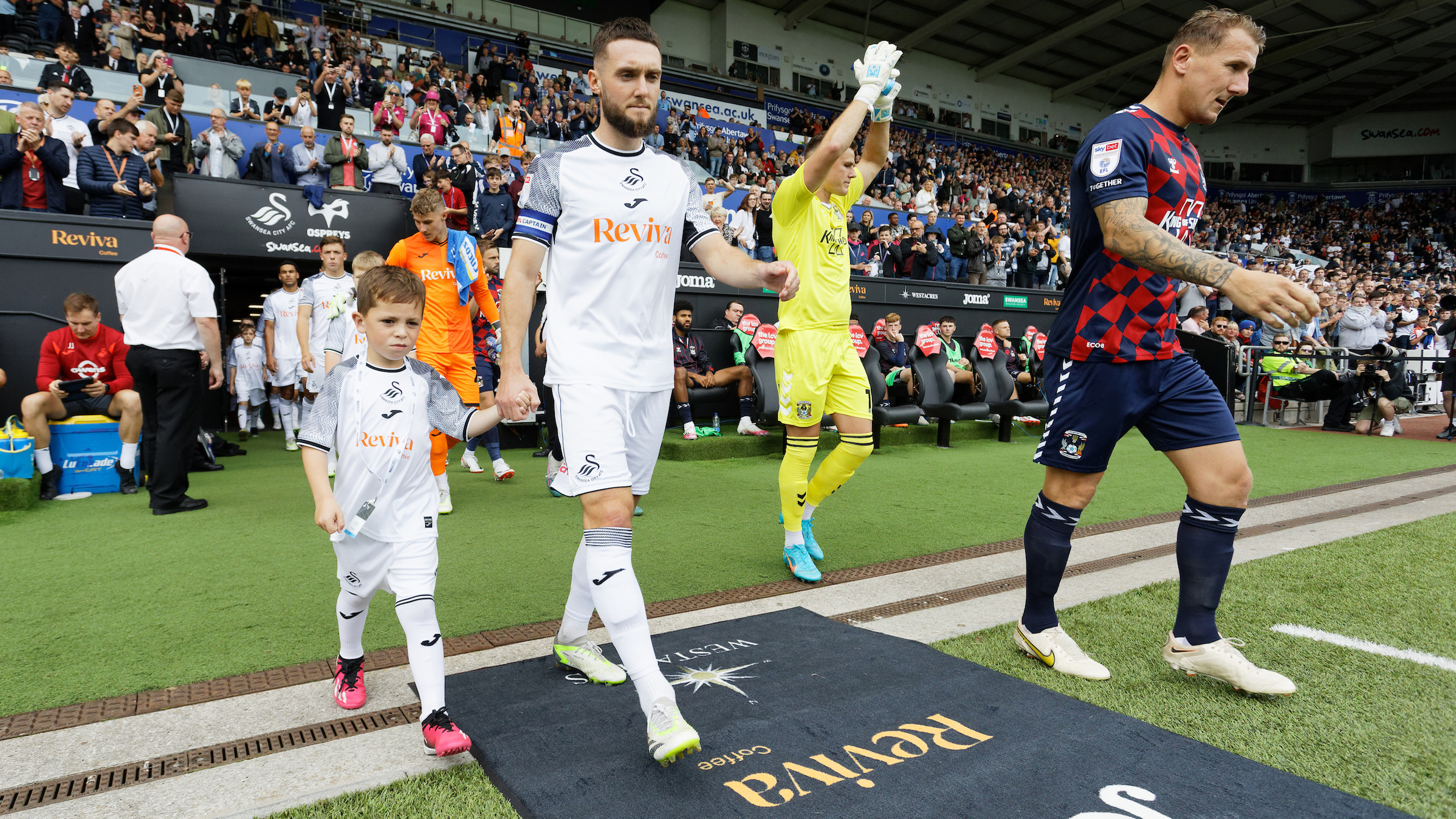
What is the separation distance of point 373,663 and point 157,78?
11230mm

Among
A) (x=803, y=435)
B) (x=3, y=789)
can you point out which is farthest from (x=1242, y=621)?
(x=3, y=789)

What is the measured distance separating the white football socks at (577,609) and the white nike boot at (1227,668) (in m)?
1.95

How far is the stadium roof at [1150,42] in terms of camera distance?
27719 mm

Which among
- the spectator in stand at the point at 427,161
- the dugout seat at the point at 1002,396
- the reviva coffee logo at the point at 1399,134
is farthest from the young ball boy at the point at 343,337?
the reviva coffee logo at the point at 1399,134

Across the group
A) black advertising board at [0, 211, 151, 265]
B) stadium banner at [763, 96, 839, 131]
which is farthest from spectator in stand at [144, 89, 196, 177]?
stadium banner at [763, 96, 839, 131]

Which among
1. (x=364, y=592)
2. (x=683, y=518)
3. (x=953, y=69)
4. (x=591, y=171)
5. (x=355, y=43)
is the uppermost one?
(x=953, y=69)

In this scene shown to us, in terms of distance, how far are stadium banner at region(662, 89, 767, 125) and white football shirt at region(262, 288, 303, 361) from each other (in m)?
16.0

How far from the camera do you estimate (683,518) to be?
512cm

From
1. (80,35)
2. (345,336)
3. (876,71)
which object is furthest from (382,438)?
(80,35)

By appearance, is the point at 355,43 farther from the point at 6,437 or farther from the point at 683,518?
the point at 683,518

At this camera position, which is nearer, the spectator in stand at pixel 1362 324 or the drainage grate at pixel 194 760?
the drainage grate at pixel 194 760

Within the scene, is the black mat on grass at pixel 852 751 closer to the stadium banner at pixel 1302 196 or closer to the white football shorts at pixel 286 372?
the white football shorts at pixel 286 372

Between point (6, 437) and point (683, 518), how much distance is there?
4.59 metres

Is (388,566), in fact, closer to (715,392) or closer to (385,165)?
(715,392)
